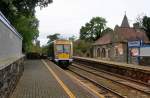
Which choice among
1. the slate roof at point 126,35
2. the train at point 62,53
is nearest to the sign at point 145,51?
the train at point 62,53

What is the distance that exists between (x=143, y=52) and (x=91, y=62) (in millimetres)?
13164

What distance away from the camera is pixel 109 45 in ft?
247

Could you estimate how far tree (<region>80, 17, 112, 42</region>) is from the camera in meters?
124

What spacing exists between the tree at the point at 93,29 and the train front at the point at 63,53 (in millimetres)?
83829

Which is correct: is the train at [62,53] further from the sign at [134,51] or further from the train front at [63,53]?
the sign at [134,51]

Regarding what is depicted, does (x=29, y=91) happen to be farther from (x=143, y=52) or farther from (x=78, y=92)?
(x=143, y=52)

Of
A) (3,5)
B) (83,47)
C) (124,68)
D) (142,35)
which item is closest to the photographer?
(3,5)

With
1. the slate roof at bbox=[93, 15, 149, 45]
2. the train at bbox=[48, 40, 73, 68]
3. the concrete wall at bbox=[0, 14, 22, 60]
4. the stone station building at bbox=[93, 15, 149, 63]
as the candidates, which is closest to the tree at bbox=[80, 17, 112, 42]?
the stone station building at bbox=[93, 15, 149, 63]

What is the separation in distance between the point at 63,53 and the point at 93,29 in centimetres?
8601

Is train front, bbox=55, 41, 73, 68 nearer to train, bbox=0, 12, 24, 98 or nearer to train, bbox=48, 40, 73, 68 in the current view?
train, bbox=48, 40, 73, 68

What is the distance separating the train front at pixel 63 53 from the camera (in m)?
38.8

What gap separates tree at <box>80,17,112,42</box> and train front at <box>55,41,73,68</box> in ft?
275

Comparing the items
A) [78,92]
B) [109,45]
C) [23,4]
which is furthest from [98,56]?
[78,92]

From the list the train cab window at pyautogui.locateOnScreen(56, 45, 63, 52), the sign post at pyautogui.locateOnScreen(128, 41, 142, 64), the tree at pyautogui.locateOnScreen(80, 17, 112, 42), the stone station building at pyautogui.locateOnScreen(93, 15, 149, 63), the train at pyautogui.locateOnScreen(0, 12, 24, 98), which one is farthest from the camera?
the tree at pyautogui.locateOnScreen(80, 17, 112, 42)
